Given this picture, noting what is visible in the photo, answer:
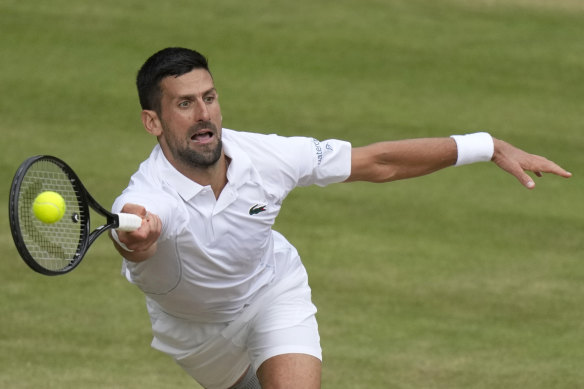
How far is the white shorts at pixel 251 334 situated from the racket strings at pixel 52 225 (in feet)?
3.71

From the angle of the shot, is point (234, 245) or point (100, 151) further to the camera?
point (100, 151)

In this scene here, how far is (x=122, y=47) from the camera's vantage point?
13.2 metres

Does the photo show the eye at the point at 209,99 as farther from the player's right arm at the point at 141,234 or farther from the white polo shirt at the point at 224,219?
the player's right arm at the point at 141,234

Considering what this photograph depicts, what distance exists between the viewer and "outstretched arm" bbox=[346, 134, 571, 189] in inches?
256

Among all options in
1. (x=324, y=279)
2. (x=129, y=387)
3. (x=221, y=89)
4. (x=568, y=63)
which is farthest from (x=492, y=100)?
(x=129, y=387)

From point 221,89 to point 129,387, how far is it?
207 inches

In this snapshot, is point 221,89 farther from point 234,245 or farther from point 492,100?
point 234,245

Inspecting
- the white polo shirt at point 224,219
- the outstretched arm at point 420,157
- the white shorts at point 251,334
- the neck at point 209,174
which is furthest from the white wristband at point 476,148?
the neck at point 209,174

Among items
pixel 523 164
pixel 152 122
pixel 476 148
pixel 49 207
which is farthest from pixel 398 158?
pixel 49 207

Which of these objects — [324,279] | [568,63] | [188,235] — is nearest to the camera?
[188,235]

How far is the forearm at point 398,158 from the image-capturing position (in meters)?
6.51

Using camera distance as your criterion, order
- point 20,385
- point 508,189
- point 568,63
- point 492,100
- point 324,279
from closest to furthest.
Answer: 1. point 20,385
2. point 324,279
3. point 508,189
4. point 492,100
5. point 568,63

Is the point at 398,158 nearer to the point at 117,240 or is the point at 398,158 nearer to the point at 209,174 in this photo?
the point at 209,174

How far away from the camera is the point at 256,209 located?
19.7ft
